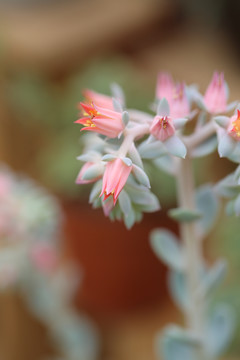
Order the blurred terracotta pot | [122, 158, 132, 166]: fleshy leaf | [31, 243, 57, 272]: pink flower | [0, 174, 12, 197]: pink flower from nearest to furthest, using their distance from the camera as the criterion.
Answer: [122, 158, 132, 166]: fleshy leaf
[0, 174, 12, 197]: pink flower
[31, 243, 57, 272]: pink flower
the blurred terracotta pot

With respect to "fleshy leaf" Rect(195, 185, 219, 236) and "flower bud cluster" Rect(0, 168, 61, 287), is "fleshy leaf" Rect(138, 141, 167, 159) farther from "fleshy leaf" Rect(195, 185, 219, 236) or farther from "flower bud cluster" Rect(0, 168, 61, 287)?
"flower bud cluster" Rect(0, 168, 61, 287)

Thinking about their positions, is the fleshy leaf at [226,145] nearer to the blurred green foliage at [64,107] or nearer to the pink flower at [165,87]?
the pink flower at [165,87]

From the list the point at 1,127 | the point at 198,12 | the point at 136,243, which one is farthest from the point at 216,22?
the point at 136,243

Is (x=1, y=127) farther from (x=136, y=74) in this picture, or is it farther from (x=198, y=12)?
(x=198, y=12)

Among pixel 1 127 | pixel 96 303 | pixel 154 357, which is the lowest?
pixel 154 357

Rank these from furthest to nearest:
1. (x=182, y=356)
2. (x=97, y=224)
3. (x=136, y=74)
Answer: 1. (x=136, y=74)
2. (x=97, y=224)
3. (x=182, y=356)

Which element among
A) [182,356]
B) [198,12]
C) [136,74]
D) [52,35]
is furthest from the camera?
[198,12]

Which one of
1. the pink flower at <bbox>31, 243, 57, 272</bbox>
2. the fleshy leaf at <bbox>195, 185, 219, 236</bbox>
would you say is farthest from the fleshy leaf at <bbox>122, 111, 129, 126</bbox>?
the pink flower at <bbox>31, 243, 57, 272</bbox>
